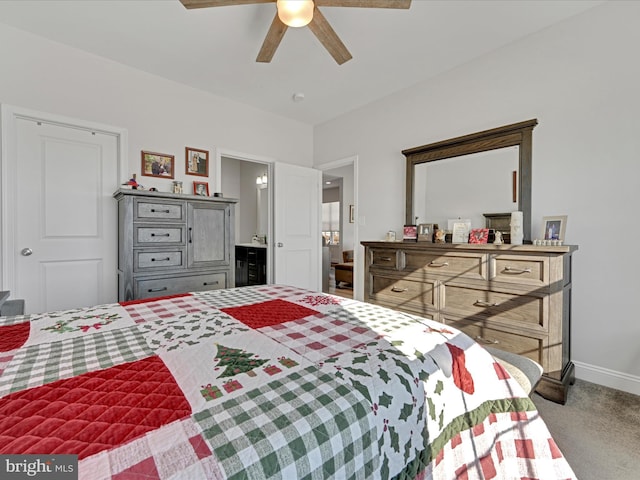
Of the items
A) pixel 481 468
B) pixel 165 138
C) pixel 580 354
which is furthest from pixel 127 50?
pixel 580 354

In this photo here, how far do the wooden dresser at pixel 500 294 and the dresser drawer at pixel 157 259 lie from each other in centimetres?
206

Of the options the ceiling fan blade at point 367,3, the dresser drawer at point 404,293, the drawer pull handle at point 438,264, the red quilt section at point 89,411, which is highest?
the ceiling fan blade at point 367,3

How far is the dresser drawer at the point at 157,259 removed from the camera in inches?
102

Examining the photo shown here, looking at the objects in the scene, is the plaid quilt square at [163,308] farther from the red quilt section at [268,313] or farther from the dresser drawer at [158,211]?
the dresser drawer at [158,211]

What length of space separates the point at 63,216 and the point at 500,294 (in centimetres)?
382

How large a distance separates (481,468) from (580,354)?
81.7 inches

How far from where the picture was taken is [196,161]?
3.48m

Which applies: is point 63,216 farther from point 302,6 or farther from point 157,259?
point 302,6

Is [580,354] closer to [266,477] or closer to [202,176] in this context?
[266,477]

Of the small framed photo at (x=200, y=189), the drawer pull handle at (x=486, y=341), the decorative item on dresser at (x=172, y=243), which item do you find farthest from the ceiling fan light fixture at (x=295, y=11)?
the drawer pull handle at (x=486, y=341)

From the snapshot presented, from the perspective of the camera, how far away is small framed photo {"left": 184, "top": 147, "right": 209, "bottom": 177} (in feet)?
11.2

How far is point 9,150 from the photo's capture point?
2.48 meters

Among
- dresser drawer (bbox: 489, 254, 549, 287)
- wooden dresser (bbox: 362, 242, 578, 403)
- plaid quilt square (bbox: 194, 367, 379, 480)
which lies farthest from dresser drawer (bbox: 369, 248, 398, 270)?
plaid quilt square (bbox: 194, 367, 379, 480)

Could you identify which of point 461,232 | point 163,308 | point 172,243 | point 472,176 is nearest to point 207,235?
point 172,243
